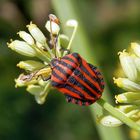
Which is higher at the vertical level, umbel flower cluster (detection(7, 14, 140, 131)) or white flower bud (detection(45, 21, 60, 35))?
white flower bud (detection(45, 21, 60, 35))

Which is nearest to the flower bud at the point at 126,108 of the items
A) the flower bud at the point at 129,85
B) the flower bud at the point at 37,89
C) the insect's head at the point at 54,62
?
the flower bud at the point at 129,85

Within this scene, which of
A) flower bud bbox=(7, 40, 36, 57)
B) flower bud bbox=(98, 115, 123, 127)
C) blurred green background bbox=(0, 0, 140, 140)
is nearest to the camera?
flower bud bbox=(98, 115, 123, 127)

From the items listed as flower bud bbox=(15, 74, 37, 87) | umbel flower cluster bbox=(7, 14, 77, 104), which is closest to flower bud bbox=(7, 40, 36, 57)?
umbel flower cluster bbox=(7, 14, 77, 104)

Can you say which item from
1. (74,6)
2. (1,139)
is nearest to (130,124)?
(74,6)

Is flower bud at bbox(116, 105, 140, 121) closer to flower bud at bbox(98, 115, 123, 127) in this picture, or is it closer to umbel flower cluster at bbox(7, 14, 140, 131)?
umbel flower cluster at bbox(7, 14, 140, 131)

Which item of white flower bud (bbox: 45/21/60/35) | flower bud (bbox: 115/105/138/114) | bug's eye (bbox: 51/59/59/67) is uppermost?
white flower bud (bbox: 45/21/60/35)

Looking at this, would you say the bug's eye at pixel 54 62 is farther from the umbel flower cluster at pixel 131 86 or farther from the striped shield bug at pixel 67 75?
the umbel flower cluster at pixel 131 86
